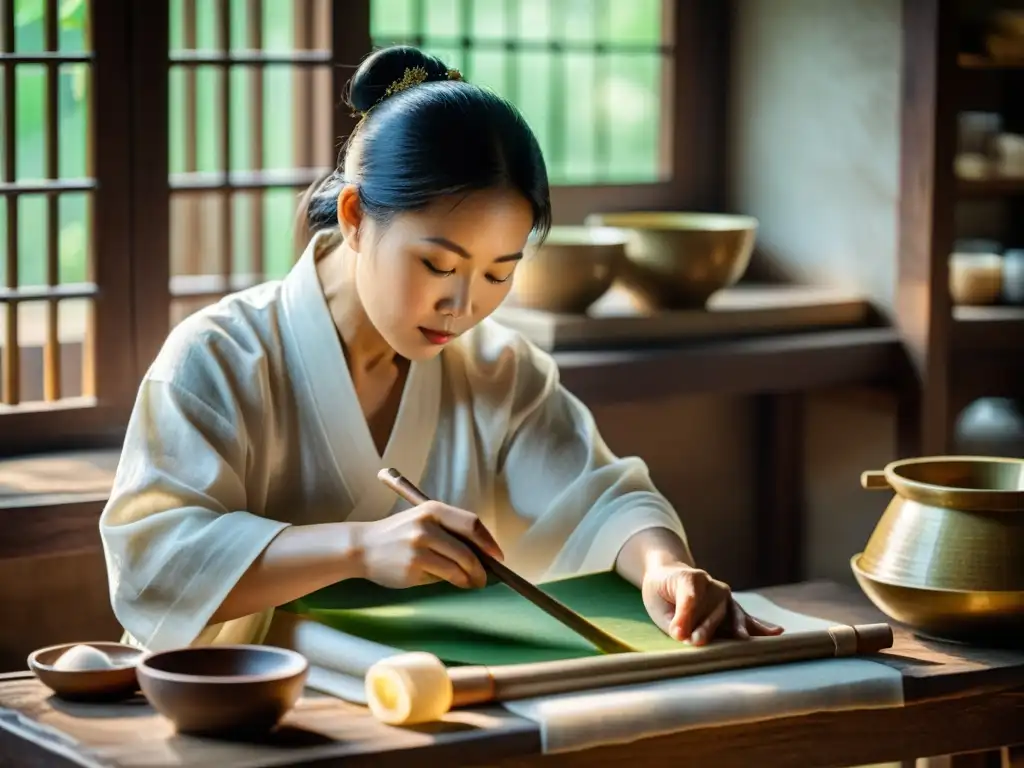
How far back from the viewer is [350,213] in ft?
7.23

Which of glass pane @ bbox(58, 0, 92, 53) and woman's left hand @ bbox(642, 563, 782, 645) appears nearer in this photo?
woman's left hand @ bbox(642, 563, 782, 645)

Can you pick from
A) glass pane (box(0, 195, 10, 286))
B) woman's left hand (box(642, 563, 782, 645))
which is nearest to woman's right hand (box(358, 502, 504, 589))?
woman's left hand (box(642, 563, 782, 645))

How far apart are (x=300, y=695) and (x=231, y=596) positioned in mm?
240

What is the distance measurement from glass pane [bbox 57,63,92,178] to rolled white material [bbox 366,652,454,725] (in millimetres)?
1443

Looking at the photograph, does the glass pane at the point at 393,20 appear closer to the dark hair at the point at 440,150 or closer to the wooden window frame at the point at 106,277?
the wooden window frame at the point at 106,277

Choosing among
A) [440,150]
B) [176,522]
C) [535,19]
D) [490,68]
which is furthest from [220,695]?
[535,19]

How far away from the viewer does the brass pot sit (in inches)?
85.4

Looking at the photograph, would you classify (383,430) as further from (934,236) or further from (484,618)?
(934,236)

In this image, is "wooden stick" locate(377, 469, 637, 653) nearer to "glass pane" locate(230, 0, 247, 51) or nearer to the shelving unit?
"glass pane" locate(230, 0, 247, 51)

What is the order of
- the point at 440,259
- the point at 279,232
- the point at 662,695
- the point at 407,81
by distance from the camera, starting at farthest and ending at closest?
the point at 279,232 < the point at 407,81 < the point at 440,259 < the point at 662,695

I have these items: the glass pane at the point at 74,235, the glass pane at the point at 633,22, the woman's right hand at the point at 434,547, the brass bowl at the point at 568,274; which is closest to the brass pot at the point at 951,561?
the woman's right hand at the point at 434,547

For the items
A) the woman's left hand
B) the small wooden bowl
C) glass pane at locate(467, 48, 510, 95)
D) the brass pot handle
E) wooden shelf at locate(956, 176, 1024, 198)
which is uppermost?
glass pane at locate(467, 48, 510, 95)

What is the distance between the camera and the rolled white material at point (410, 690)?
1.80 meters

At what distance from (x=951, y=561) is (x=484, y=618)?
1.92 ft
